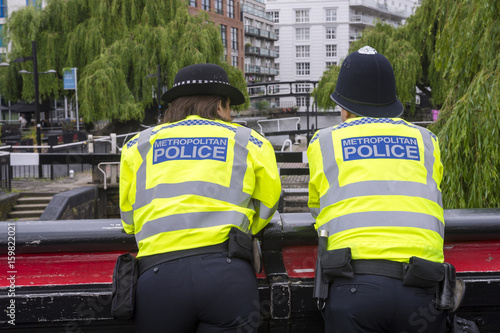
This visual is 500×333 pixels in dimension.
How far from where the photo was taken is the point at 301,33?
317 ft

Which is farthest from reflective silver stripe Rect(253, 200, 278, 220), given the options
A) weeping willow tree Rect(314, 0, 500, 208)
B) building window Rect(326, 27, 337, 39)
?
building window Rect(326, 27, 337, 39)

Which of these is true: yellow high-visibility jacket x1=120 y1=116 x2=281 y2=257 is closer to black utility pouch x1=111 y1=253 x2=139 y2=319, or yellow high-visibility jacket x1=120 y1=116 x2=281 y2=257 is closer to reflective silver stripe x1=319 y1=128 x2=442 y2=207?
black utility pouch x1=111 y1=253 x2=139 y2=319

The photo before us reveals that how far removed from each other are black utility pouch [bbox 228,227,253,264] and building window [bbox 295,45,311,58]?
9538 cm

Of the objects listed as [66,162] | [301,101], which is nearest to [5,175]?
[66,162]

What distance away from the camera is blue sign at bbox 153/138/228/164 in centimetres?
257

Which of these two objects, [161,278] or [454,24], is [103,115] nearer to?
[454,24]

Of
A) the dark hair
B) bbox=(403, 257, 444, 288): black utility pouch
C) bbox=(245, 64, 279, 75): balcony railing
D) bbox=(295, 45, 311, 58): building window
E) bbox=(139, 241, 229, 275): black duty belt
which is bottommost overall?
bbox=(403, 257, 444, 288): black utility pouch

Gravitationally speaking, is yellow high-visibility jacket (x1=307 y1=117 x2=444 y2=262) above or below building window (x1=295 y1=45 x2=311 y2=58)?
below

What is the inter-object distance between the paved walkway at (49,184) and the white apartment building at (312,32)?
249ft

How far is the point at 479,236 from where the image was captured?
323 cm

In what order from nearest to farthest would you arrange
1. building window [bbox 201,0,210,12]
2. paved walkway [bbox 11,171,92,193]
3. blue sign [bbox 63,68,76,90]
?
1. paved walkway [bbox 11,171,92,193]
2. blue sign [bbox 63,68,76,90]
3. building window [bbox 201,0,210,12]

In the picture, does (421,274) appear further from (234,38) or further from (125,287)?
(234,38)

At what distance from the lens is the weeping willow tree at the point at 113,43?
91.0 feet

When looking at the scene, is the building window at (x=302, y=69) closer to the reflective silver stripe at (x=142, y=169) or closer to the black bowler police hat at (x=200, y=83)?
the black bowler police hat at (x=200, y=83)
